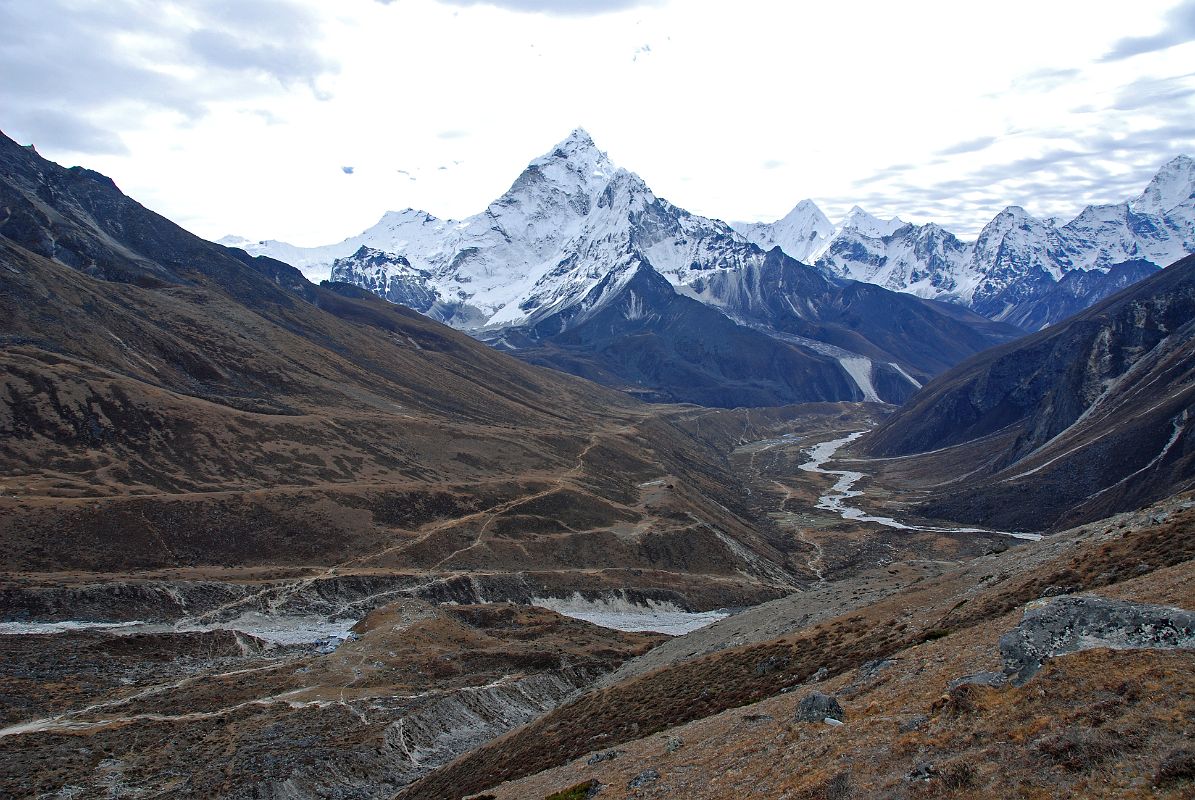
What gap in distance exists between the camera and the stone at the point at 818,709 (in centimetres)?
2800

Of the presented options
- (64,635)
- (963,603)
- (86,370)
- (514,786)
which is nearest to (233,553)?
(64,635)

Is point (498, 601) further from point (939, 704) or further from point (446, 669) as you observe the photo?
point (939, 704)

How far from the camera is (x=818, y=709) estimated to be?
28359 mm

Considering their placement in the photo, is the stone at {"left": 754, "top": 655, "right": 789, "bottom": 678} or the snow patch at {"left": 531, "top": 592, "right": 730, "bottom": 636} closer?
the stone at {"left": 754, "top": 655, "right": 789, "bottom": 678}

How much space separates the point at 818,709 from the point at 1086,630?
933 centimetres

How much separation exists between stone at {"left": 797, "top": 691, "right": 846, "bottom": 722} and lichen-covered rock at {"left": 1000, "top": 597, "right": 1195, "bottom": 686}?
6.43 metres

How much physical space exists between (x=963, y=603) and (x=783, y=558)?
109 metres

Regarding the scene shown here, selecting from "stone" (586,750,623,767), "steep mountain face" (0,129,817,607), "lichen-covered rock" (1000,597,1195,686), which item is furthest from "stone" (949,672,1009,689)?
"steep mountain face" (0,129,817,607)

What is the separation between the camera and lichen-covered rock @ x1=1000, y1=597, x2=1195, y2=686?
21.8 metres

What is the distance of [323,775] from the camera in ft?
163

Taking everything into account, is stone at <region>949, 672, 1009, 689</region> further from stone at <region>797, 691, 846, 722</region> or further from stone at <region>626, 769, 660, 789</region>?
stone at <region>626, 769, 660, 789</region>

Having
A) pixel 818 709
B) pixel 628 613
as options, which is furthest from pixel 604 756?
pixel 628 613

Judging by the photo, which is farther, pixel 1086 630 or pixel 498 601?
pixel 498 601

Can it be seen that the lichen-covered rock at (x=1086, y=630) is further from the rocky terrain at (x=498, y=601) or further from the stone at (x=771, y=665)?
the stone at (x=771, y=665)
